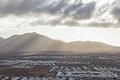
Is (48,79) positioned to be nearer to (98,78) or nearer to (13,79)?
(13,79)

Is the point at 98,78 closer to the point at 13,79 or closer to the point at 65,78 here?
the point at 65,78

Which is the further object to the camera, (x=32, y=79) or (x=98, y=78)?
(x=98, y=78)

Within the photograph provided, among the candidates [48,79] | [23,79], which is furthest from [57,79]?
[23,79]

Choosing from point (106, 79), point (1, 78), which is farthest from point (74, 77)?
point (1, 78)

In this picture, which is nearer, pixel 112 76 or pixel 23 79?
pixel 23 79

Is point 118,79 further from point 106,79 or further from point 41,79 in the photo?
point 41,79

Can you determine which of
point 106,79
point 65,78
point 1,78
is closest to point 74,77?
point 65,78

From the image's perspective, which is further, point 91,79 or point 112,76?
point 112,76
